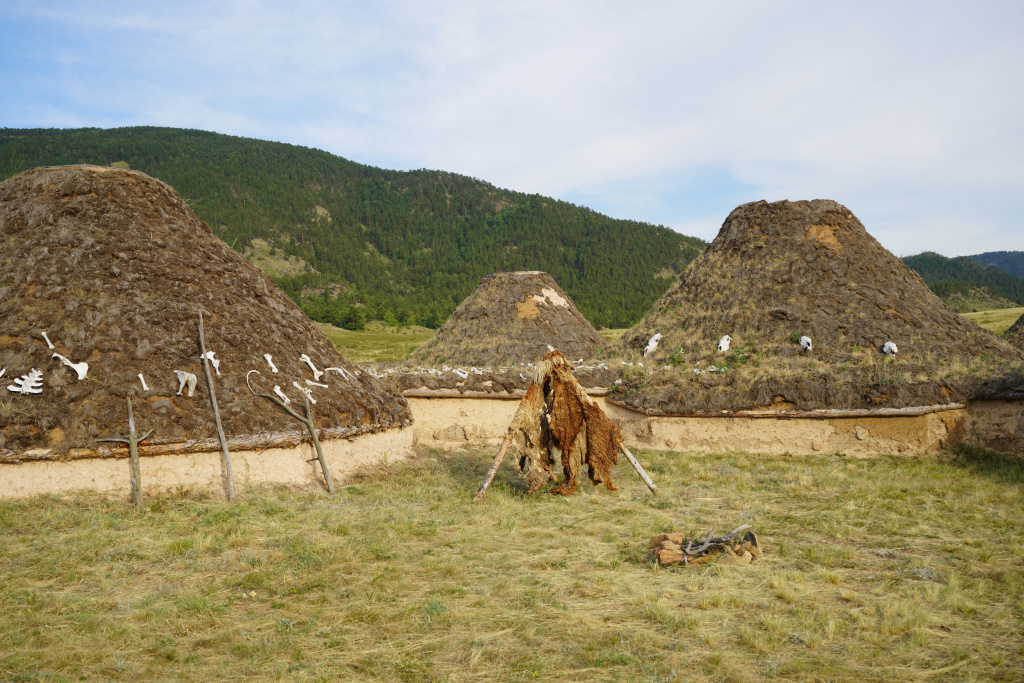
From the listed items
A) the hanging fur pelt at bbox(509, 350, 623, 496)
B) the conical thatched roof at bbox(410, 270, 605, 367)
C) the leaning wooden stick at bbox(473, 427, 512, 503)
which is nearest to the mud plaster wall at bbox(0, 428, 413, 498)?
the leaning wooden stick at bbox(473, 427, 512, 503)

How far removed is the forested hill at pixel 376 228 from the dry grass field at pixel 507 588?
45389 millimetres

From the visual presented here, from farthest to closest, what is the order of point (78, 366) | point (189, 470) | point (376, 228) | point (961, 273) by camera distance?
point (376, 228)
point (961, 273)
point (78, 366)
point (189, 470)

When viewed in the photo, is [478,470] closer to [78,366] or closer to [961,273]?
[78,366]

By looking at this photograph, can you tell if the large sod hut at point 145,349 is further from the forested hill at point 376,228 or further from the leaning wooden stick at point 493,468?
the forested hill at point 376,228

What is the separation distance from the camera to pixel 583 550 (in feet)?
24.2

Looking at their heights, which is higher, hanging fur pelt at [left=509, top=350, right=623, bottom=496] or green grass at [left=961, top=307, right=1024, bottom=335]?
green grass at [left=961, top=307, right=1024, bottom=335]

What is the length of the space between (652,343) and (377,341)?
3723cm

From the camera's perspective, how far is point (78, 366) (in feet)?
29.8

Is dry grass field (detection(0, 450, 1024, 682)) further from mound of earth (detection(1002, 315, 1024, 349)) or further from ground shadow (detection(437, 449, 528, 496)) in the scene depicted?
mound of earth (detection(1002, 315, 1024, 349))

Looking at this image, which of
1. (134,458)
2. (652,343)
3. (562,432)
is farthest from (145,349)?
(652,343)

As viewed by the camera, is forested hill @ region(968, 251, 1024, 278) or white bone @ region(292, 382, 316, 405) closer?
white bone @ region(292, 382, 316, 405)

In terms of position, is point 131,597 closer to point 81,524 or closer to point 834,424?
point 81,524

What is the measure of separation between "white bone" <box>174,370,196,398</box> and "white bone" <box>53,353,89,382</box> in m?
1.08

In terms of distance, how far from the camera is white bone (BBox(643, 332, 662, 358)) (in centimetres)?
1596
